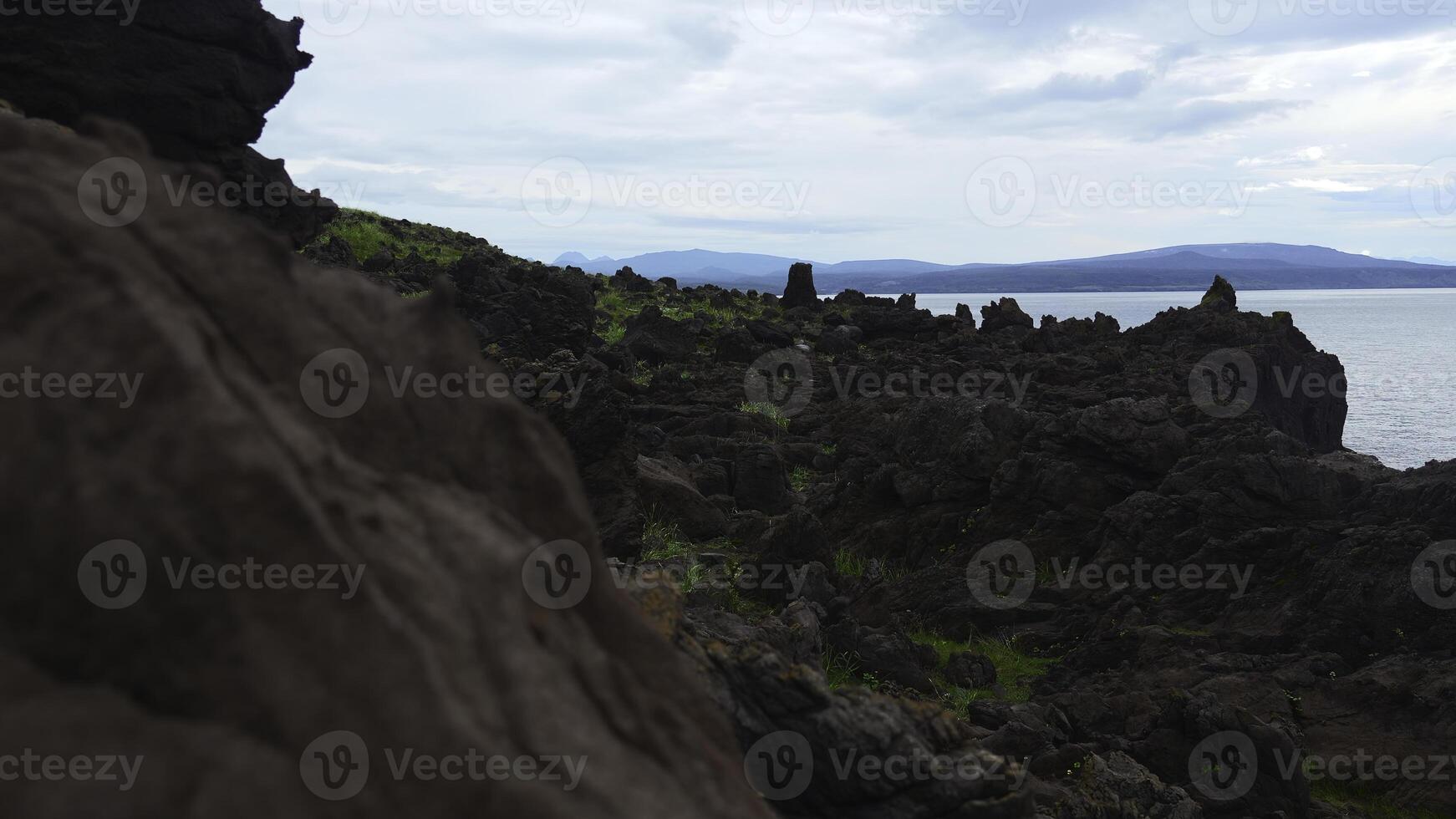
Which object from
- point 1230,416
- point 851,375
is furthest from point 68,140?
point 851,375

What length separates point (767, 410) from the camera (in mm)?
30062

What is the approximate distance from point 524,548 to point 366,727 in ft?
3.06

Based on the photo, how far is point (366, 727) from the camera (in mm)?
3203

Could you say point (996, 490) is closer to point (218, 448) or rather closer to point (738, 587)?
point (738, 587)
